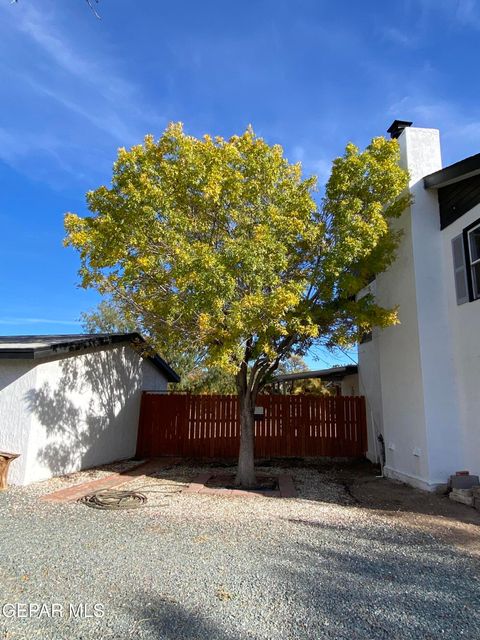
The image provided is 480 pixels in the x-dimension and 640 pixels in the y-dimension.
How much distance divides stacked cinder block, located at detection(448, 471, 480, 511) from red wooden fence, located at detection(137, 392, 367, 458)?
4803 millimetres

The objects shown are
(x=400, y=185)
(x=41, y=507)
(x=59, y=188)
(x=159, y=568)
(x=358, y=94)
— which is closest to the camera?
(x=159, y=568)

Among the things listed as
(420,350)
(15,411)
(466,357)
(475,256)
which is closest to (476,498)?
(466,357)

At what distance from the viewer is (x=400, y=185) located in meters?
8.10

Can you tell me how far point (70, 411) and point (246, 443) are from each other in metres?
3.95

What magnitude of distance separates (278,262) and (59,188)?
28.6 ft

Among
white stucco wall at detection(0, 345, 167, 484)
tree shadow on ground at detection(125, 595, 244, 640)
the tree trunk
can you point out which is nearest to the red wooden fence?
white stucco wall at detection(0, 345, 167, 484)

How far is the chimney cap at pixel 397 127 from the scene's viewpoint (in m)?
9.37

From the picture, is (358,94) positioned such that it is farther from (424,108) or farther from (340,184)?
(340,184)

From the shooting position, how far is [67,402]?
30.0 ft

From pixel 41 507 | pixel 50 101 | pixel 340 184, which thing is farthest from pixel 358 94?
pixel 41 507

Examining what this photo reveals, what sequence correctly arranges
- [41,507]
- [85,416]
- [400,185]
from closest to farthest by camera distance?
1. [41,507]
2. [400,185]
3. [85,416]

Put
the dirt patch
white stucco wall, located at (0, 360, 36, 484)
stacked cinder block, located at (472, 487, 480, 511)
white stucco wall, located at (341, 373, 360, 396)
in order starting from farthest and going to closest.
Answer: white stucco wall, located at (341, 373, 360, 396) → the dirt patch → white stucco wall, located at (0, 360, 36, 484) → stacked cinder block, located at (472, 487, 480, 511)

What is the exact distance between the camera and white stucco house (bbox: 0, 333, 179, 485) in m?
8.08

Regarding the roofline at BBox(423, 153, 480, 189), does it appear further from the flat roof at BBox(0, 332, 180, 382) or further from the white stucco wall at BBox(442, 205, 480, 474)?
the flat roof at BBox(0, 332, 180, 382)
